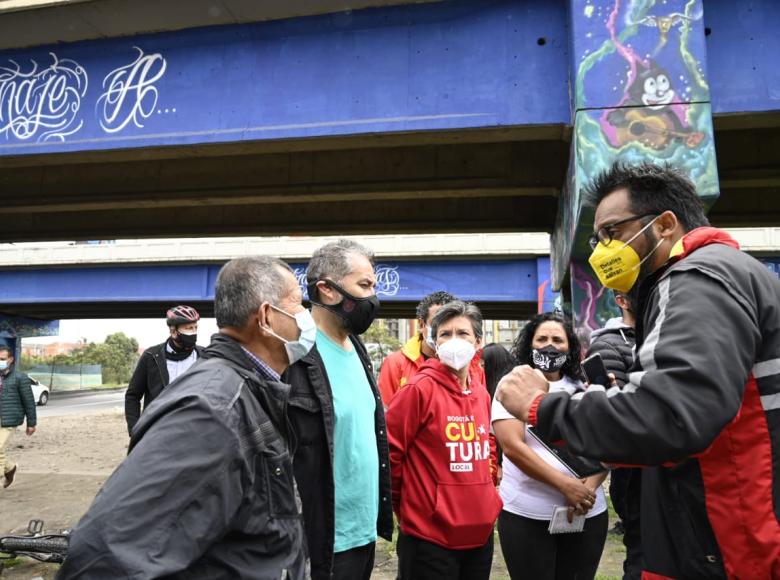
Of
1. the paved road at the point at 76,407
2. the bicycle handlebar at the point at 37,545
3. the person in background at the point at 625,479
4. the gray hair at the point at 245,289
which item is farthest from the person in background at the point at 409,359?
the paved road at the point at 76,407

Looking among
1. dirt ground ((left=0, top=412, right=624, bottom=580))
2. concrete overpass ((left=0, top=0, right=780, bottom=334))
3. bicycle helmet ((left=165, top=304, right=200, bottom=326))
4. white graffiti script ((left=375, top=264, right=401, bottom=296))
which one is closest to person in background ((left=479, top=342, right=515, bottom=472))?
concrete overpass ((left=0, top=0, right=780, bottom=334))

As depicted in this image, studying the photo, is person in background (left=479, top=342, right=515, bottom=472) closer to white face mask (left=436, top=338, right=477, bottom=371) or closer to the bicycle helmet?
white face mask (left=436, top=338, right=477, bottom=371)

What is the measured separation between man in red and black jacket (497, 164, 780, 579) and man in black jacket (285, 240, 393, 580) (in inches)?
39.3

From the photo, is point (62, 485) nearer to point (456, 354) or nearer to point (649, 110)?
point (456, 354)

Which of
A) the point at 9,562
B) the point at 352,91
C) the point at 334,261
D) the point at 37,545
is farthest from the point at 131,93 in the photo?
the point at 9,562

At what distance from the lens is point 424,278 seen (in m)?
15.6

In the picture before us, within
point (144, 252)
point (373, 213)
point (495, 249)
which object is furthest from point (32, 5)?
point (144, 252)

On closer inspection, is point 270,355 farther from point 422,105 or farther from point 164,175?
point 164,175

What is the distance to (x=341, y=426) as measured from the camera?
2.59 meters

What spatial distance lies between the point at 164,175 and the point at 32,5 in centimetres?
237

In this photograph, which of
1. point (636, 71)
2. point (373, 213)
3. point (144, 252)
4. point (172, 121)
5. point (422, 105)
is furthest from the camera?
point (144, 252)

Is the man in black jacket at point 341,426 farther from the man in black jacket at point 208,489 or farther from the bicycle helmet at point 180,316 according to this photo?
the bicycle helmet at point 180,316

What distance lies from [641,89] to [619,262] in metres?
3.10

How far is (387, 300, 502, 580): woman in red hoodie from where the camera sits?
299cm
